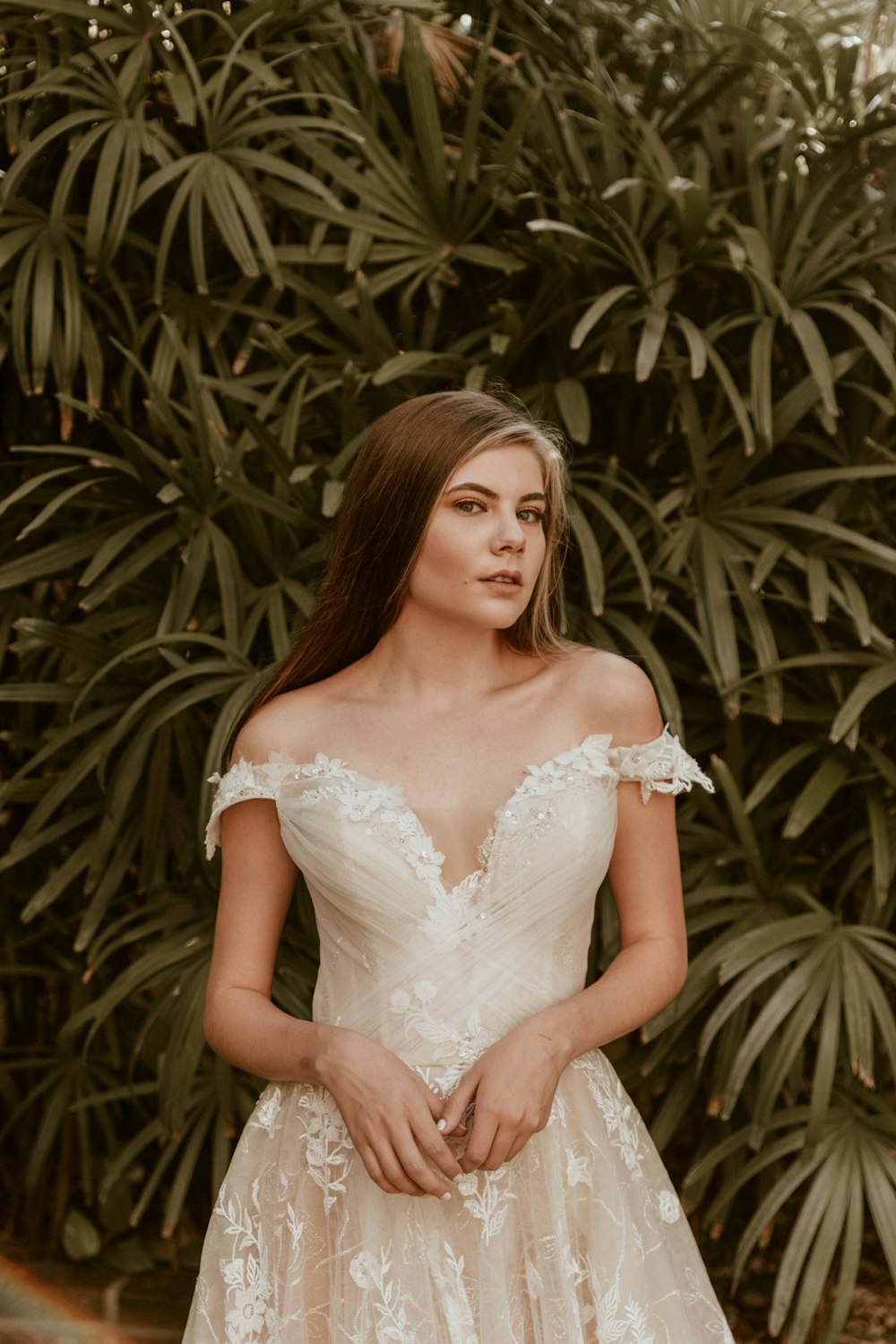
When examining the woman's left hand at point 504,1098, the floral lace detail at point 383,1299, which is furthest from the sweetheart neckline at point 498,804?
the floral lace detail at point 383,1299

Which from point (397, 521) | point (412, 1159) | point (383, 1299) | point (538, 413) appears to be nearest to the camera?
point (412, 1159)

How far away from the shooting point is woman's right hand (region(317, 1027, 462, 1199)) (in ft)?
4.31

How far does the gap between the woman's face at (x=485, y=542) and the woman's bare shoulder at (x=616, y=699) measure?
0.14m

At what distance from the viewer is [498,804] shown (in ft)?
5.23

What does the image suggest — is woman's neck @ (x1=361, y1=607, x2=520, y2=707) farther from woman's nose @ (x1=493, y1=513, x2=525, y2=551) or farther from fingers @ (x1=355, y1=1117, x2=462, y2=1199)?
fingers @ (x1=355, y1=1117, x2=462, y2=1199)

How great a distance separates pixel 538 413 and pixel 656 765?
1.24 meters

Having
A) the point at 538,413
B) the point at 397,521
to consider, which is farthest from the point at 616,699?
the point at 538,413

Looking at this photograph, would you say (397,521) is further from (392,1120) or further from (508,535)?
(392,1120)

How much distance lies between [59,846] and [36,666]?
0.49 meters

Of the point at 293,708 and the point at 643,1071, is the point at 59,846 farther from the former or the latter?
the point at 293,708

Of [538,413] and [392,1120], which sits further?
[538,413]

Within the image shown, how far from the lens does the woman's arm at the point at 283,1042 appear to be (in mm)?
1324

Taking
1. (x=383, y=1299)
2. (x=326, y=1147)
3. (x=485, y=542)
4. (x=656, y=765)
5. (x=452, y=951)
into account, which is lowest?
(x=383, y=1299)

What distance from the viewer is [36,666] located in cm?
333
